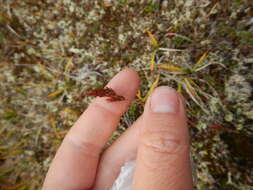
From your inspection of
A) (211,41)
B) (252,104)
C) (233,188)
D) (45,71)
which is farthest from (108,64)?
(233,188)

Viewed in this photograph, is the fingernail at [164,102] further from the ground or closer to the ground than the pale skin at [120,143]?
further from the ground

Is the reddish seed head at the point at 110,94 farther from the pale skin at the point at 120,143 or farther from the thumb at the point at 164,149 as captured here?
the thumb at the point at 164,149

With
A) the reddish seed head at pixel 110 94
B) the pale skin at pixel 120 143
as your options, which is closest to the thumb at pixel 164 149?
the pale skin at pixel 120 143

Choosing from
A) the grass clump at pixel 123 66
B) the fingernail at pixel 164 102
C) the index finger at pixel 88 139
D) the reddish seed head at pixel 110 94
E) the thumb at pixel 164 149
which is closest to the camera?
the thumb at pixel 164 149

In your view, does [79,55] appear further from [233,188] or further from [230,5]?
[233,188]

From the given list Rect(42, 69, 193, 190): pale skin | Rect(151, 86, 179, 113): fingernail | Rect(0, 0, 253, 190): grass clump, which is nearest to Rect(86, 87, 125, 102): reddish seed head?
Rect(42, 69, 193, 190): pale skin

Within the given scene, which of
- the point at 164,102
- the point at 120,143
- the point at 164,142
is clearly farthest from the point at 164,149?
the point at 120,143
